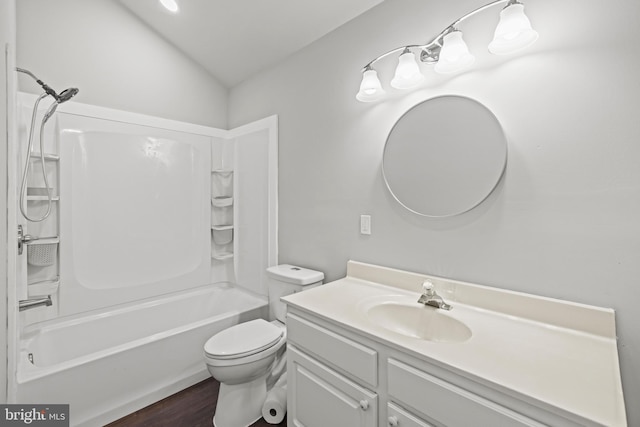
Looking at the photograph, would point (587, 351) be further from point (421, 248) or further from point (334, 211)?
point (334, 211)

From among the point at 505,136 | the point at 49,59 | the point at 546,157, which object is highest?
the point at 49,59

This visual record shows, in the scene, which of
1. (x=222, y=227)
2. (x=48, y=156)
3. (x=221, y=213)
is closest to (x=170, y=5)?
(x=48, y=156)

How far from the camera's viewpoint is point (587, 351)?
3.00 feet

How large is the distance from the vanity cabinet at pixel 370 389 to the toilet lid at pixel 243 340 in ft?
1.10

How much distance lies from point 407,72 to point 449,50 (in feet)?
0.71

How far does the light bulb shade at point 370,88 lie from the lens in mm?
1577

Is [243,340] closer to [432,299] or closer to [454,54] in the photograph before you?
[432,299]

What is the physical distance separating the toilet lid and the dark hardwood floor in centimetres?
48

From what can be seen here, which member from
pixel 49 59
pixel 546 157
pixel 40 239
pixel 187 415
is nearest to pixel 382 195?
pixel 546 157

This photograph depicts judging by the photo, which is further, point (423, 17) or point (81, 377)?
Result: point (81, 377)

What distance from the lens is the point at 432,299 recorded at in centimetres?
129

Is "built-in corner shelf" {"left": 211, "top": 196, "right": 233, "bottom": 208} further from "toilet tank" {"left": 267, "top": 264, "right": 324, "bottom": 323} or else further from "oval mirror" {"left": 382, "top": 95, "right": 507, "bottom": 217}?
"oval mirror" {"left": 382, "top": 95, "right": 507, "bottom": 217}

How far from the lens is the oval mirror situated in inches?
50.2

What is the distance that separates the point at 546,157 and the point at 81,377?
2525mm
